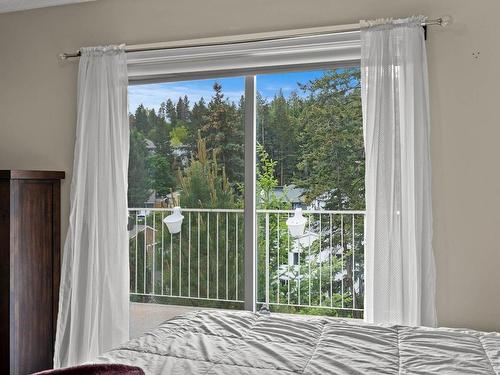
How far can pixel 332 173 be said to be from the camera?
3.12 meters

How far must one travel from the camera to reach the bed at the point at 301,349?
1.54 metres

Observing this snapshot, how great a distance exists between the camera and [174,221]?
3.45 metres

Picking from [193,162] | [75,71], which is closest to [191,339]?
[193,162]

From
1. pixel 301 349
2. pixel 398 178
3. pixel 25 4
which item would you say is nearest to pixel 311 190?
pixel 398 178

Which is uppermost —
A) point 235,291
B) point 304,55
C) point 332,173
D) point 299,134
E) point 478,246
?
point 304,55

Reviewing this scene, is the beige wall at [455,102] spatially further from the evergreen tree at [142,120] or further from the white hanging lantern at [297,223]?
the white hanging lantern at [297,223]

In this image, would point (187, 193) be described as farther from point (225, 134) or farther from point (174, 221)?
point (225, 134)

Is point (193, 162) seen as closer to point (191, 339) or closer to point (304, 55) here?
point (304, 55)

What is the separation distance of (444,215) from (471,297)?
0.45 metres

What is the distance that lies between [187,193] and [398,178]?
1.40 metres

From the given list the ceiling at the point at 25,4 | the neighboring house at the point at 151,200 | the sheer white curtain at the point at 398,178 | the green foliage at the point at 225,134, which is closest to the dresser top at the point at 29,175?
the neighboring house at the point at 151,200

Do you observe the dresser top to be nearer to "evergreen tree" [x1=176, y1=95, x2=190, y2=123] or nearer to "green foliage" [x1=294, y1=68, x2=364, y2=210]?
"evergreen tree" [x1=176, y1=95, x2=190, y2=123]

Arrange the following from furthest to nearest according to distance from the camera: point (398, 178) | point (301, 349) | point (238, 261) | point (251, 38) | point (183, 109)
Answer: point (183, 109)
point (238, 261)
point (251, 38)
point (398, 178)
point (301, 349)

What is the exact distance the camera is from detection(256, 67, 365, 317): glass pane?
309cm
